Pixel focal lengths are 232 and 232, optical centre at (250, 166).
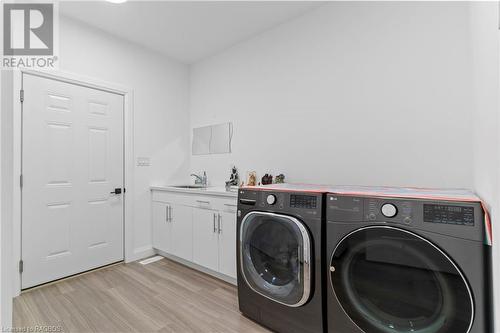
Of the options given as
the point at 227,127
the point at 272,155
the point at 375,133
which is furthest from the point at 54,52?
the point at 375,133

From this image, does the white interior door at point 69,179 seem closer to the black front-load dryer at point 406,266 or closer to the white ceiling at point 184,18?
the white ceiling at point 184,18

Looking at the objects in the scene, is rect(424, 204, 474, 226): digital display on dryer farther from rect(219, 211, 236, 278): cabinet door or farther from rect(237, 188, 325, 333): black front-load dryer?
rect(219, 211, 236, 278): cabinet door

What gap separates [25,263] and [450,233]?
326 cm

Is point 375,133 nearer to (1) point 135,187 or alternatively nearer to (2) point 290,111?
(2) point 290,111

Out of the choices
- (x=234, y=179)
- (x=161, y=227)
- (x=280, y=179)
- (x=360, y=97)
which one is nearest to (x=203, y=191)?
(x=234, y=179)

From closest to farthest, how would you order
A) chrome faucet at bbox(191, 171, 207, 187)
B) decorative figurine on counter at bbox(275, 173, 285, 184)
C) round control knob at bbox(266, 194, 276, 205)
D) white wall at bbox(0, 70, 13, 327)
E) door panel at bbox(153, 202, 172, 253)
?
1. white wall at bbox(0, 70, 13, 327)
2. round control knob at bbox(266, 194, 276, 205)
3. decorative figurine on counter at bbox(275, 173, 285, 184)
4. door panel at bbox(153, 202, 172, 253)
5. chrome faucet at bbox(191, 171, 207, 187)

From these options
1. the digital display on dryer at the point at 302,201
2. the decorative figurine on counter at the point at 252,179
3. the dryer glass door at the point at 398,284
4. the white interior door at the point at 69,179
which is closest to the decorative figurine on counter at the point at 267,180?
the decorative figurine on counter at the point at 252,179

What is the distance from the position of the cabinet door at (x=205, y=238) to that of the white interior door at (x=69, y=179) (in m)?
1.03

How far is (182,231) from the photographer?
2.73 meters

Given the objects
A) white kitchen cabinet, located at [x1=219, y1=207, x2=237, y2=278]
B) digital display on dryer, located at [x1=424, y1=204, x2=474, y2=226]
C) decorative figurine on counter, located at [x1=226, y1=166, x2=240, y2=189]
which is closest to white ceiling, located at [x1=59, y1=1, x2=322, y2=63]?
decorative figurine on counter, located at [x1=226, y1=166, x2=240, y2=189]

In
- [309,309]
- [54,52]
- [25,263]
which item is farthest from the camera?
[54,52]

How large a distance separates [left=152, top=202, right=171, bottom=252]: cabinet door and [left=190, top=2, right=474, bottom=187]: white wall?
3.71ft

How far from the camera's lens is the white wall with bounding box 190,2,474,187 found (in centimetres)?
169

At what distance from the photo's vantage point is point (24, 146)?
2.17m
